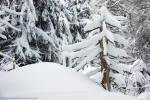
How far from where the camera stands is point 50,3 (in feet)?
62.6

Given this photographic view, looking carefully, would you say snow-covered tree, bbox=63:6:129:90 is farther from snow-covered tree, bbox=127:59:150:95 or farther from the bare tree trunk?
snow-covered tree, bbox=127:59:150:95

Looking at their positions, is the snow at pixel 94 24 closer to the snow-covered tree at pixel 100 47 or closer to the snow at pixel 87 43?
the snow-covered tree at pixel 100 47

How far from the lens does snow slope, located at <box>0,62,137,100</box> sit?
5.86m

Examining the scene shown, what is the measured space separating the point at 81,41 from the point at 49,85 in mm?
2702

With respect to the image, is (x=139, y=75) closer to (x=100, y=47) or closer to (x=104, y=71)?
(x=104, y=71)

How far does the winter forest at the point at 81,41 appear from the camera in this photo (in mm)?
8070

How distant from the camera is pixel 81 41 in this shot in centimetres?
901

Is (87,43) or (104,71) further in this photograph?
(104,71)

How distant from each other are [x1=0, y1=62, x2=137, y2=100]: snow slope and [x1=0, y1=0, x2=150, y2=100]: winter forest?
0.04 meters

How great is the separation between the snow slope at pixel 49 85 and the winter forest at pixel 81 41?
0.12 ft

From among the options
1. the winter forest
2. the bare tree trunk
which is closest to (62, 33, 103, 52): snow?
the winter forest

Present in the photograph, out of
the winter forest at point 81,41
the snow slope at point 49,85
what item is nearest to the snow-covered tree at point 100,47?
the winter forest at point 81,41

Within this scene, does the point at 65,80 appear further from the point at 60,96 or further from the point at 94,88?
the point at 60,96

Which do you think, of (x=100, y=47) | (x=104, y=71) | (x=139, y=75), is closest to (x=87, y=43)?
(x=100, y=47)
